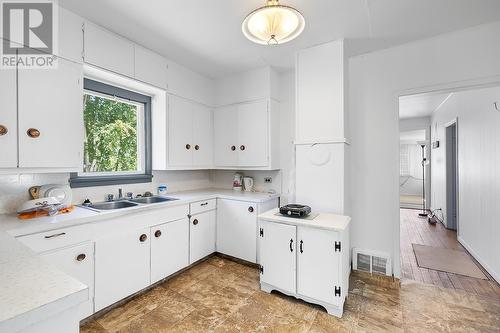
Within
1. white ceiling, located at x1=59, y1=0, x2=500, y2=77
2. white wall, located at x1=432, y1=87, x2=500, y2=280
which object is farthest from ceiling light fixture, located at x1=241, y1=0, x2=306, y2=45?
white wall, located at x1=432, y1=87, x2=500, y2=280

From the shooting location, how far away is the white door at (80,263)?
1.63 m

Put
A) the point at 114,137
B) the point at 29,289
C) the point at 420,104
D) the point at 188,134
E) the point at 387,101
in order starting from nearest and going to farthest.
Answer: the point at 29,289 → the point at 387,101 → the point at 114,137 → the point at 188,134 → the point at 420,104

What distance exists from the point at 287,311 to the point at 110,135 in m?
2.62

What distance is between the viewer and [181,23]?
211 centimetres

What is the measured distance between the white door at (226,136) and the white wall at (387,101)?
1539 mm

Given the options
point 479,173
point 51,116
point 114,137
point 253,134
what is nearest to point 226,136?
point 253,134

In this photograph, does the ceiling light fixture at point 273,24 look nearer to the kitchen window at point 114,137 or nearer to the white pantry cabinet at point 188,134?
the white pantry cabinet at point 188,134

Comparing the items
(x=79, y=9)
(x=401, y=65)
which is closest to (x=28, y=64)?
(x=79, y=9)

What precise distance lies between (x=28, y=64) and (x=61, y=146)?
645 mm

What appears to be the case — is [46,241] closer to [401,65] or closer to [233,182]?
[233,182]

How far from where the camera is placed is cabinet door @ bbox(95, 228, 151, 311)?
1.85 metres

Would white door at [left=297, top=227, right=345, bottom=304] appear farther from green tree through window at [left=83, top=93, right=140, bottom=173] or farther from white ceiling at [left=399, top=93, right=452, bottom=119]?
white ceiling at [left=399, top=93, right=452, bottom=119]

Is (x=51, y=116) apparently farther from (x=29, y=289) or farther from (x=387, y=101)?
(x=387, y=101)

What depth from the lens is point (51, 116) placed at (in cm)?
186
